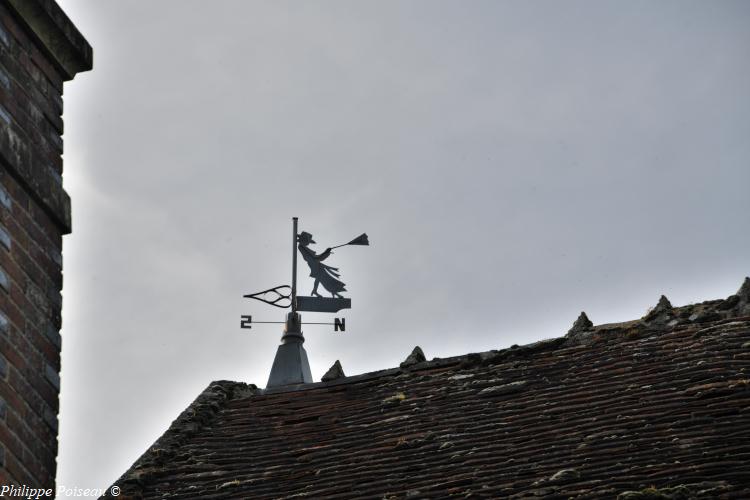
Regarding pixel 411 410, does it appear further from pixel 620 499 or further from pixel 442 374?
pixel 620 499

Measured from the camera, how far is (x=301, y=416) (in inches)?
444

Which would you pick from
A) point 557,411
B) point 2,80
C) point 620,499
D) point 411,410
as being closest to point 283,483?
point 411,410

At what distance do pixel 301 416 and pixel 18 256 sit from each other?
3743 millimetres

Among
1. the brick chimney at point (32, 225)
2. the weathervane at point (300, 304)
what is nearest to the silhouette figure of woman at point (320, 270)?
the weathervane at point (300, 304)

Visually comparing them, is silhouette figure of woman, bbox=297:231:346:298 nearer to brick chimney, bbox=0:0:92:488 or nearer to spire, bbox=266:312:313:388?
spire, bbox=266:312:313:388

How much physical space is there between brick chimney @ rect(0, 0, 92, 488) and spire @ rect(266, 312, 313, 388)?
4603mm

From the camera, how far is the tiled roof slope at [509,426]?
28.9 feet

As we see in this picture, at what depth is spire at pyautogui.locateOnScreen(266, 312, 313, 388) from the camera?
13.1 meters

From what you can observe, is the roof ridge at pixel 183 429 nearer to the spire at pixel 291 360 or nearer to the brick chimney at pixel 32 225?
the spire at pixel 291 360

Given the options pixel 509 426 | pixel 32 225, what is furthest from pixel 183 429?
pixel 32 225

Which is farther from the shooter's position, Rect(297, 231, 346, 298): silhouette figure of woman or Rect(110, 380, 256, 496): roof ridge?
Rect(297, 231, 346, 298): silhouette figure of woman

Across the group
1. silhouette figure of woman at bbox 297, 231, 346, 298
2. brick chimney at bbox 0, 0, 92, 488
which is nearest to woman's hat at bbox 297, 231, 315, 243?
silhouette figure of woman at bbox 297, 231, 346, 298

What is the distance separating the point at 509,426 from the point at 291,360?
3.76 metres

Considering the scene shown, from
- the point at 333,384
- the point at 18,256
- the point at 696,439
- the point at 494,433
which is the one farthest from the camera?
the point at 333,384
